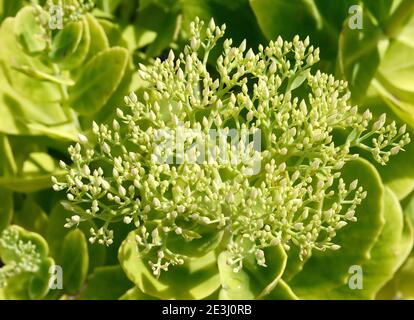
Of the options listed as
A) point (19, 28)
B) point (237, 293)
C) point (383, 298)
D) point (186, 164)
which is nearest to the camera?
point (186, 164)

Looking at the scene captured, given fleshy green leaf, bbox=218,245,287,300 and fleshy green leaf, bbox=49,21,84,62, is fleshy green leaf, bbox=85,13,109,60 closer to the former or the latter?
fleshy green leaf, bbox=49,21,84,62

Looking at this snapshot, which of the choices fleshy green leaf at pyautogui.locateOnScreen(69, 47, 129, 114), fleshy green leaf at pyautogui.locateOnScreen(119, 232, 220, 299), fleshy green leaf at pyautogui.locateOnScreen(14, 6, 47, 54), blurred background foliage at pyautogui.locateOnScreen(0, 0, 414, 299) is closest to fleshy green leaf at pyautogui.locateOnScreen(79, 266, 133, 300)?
blurred background foliage at pyautogui.locateOnScreen(0, 0, 414, 299)

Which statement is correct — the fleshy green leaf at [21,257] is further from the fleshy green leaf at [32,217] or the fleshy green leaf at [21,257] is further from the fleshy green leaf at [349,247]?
the fleshy green leaf at [349,247]

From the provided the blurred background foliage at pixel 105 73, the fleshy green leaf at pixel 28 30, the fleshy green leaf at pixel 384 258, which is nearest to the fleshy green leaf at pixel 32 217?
the blurred background foliage at pixel 105 73

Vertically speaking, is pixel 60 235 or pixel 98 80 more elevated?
pixel 98 80

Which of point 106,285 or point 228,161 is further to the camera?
point 106,285

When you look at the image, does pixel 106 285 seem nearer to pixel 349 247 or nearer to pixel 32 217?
pixel 32 217

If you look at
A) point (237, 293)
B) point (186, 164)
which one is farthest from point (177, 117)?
point (237, 293)

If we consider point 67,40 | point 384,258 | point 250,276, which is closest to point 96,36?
point 67,40
